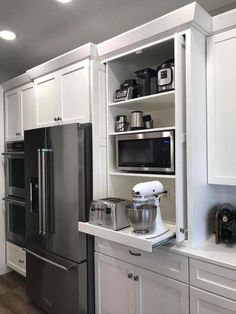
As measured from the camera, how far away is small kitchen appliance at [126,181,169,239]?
166 cm

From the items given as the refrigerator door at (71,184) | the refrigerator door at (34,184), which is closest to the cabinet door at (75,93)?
the refrigerator door at (71,184)

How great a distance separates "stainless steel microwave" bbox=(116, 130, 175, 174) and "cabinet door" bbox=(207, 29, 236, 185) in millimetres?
302

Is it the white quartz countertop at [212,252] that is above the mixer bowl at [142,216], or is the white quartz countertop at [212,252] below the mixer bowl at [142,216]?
below

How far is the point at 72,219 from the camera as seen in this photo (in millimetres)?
2100

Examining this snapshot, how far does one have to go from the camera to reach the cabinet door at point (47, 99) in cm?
244

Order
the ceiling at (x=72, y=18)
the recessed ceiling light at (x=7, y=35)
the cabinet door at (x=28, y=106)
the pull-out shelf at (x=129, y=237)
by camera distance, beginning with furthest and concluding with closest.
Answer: the cabinet door at (x=28, y=106)
the recessed ceiling light at (x=7, y=35)
the ceiling at (x=72, y=18)
the pull-out shelf at (x=129, y=237)

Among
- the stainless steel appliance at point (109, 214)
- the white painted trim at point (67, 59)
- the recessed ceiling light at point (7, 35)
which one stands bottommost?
the stainless steel appliance at point (109, 214)

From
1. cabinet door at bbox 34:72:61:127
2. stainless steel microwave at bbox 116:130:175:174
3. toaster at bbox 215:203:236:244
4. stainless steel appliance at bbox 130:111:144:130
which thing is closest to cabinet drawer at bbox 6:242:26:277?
cabinet door at bbox 34:72:61:127

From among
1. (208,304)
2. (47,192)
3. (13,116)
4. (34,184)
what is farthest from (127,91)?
(13,116)

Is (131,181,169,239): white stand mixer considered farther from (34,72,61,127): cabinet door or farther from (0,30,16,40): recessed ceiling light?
(0,30,16,40): recessed ceiling light

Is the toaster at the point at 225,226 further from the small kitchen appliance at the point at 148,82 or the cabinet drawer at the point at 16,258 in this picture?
the cabinet drawer at the point at 16,258

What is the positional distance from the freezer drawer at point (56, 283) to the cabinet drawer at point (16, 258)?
1.48ft

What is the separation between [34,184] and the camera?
2457 mm

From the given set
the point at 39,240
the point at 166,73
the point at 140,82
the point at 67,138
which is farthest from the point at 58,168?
the point at 166,73
